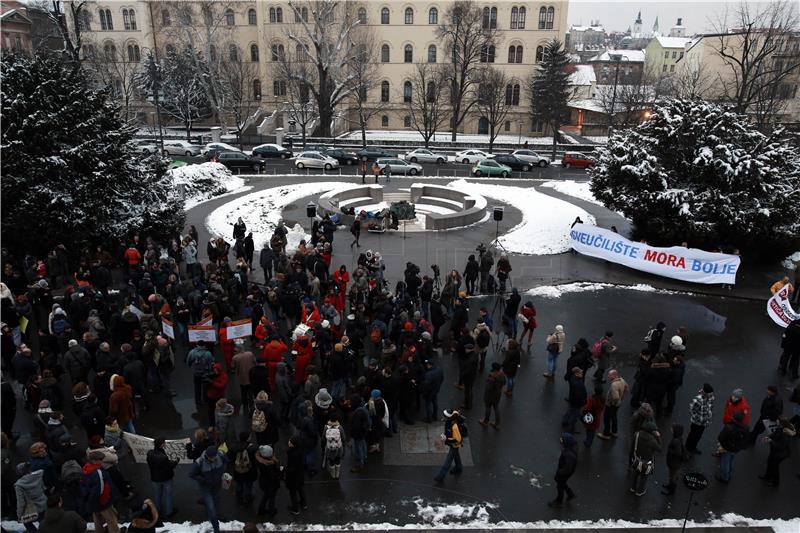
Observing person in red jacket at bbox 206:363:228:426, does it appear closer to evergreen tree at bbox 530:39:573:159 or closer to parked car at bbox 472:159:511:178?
parked car at bbox 472:159:511:178

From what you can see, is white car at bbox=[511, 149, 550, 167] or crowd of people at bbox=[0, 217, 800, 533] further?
white car at bbox=[511, 149, 550, 167]

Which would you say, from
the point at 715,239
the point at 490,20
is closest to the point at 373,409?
the point at 715,239

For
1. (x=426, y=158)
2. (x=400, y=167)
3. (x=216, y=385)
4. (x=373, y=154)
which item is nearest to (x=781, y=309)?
(x=216, y=385)

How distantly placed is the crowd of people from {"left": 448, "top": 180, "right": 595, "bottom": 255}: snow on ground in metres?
7.14

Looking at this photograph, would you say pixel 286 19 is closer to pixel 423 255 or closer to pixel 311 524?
pixel 423 255

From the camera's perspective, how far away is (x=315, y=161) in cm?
4172

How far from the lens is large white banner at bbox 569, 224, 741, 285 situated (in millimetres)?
18016

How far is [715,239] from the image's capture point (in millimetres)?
19312

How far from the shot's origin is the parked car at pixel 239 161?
4000cm

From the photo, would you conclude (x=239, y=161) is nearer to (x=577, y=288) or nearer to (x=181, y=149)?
(x=181, y=149)

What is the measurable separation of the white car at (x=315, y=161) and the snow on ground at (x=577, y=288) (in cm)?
2655

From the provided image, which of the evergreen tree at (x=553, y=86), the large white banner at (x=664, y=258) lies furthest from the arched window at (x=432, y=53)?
the large white banner at (x=664, y=258)

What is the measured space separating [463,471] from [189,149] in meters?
45.0

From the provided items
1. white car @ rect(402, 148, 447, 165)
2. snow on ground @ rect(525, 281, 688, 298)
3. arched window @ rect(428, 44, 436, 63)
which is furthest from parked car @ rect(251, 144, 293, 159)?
snow on ground @ rect(525, 281, 688, 298)
